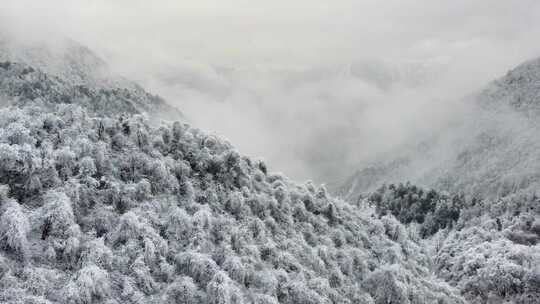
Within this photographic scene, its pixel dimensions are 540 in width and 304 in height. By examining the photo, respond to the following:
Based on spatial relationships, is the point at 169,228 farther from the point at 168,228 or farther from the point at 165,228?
the point at 165,228

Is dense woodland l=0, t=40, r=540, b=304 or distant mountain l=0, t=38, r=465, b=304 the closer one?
distant mountain l=0, t=38, r=465, b=304

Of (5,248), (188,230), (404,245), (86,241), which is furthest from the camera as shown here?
(404,245)

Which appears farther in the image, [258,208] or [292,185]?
[292,185]

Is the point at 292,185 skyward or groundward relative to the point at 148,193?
skyward

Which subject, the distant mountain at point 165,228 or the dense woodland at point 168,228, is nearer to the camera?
the distant mountain at point 165,228

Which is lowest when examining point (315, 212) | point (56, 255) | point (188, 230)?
point (56, 255)

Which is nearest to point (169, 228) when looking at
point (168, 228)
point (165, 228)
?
point (168, 228)

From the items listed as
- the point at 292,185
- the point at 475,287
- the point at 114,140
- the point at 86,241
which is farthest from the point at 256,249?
the point at 475,287

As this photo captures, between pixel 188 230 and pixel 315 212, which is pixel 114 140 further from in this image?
pixel 315 212

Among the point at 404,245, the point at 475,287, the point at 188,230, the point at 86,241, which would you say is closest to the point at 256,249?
the point at 188,230

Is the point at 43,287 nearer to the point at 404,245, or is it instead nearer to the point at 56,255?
the point at 56,255

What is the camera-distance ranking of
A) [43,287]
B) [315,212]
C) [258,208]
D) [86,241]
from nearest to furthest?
[43,287]
[86,241]
[258,208]
[315,212]
